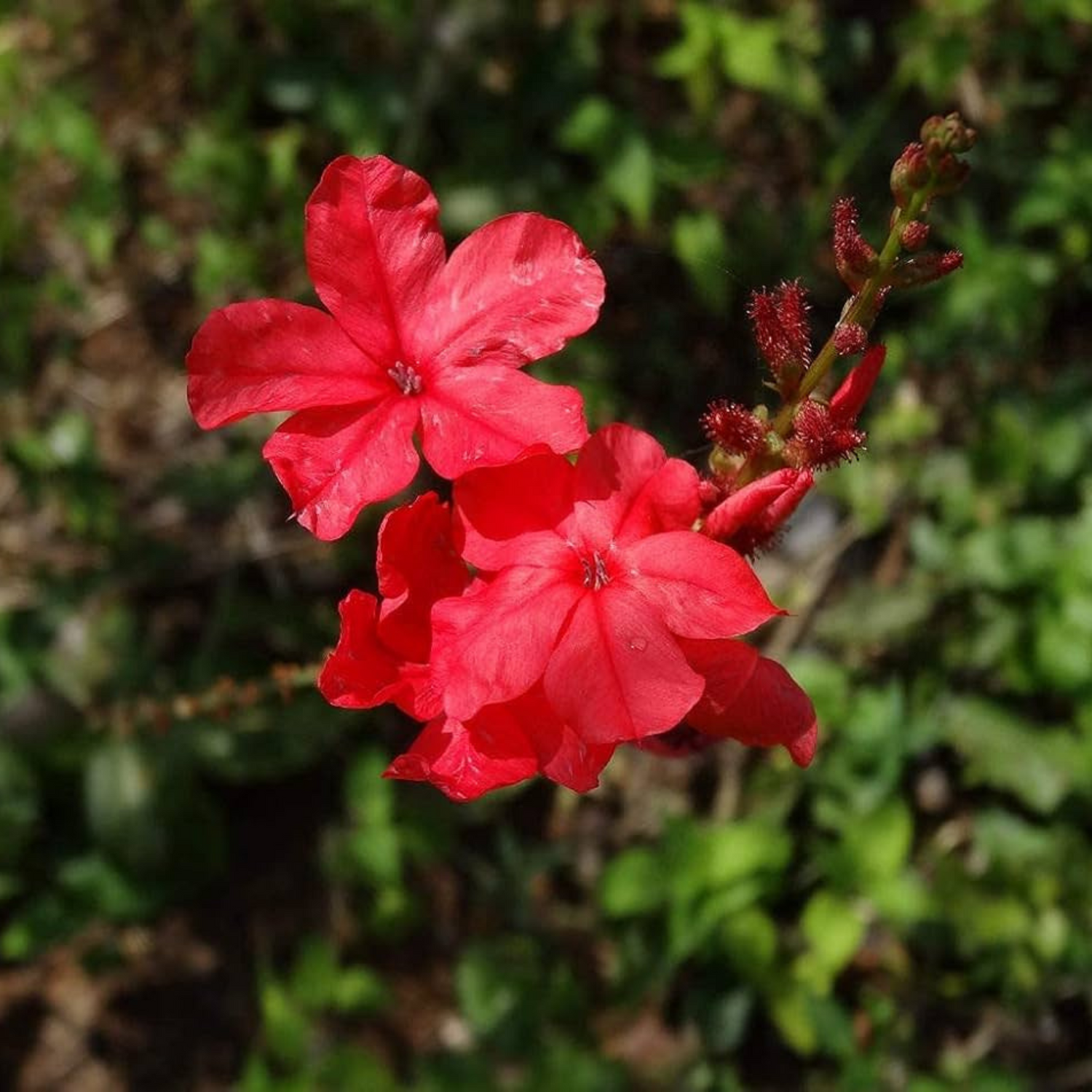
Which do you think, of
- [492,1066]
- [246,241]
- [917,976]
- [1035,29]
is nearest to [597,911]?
[492,1066]

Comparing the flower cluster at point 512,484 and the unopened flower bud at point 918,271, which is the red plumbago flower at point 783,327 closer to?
the flower cluster at point 512,484

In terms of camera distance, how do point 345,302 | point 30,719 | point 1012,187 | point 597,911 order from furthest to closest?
point 1012,187 → point 597,911 → point 30,719 → point 345,302

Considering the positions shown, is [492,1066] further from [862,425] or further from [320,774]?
[862,425]

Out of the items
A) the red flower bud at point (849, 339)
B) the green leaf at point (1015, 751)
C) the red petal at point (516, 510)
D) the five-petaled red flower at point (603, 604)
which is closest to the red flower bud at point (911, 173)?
the red flower bud at point (849, 339)

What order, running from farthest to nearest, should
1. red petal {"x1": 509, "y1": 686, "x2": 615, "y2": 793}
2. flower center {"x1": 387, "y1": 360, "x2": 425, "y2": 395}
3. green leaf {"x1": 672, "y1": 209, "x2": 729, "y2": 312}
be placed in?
green leaf {"x1": 672, "y1": 209, "x2": 729, "y2": 312} → flower center {"x1": 387, "y1": 360, "x2": 425, "y2": 395} → red petal {"x1": 509, "y1": 686, "x2": 615, "y2": 793}

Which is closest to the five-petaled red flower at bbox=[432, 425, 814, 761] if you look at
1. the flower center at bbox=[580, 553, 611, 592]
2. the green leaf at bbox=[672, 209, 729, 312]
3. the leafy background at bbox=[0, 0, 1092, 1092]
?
the flower center at bbox=[580, 553, 611, 592]

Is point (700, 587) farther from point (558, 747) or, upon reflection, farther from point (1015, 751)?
point (1015, 751)

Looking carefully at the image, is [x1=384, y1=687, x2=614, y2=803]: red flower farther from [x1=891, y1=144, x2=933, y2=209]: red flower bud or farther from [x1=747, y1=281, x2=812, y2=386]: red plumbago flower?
[x1=891, y1=144, x2=933, y2=209]: red flower bud
